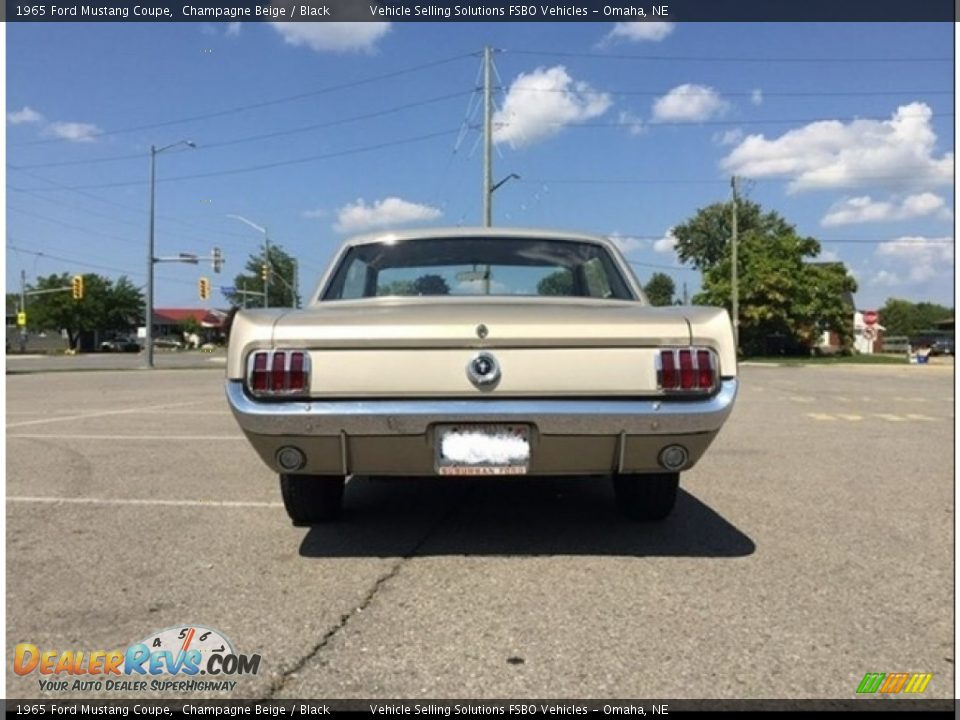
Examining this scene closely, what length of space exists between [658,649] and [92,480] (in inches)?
184

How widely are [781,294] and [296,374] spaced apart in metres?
50.1

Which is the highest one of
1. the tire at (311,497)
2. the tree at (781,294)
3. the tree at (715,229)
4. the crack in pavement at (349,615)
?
the tree at (715,229)

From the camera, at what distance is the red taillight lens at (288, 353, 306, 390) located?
337 cm

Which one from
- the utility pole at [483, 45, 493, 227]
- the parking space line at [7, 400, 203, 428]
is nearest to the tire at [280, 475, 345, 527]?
the parking space line at [7, 400, 203, 428]

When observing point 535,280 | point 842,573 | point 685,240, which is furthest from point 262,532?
point 685,240

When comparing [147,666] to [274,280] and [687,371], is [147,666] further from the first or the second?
[274,280]

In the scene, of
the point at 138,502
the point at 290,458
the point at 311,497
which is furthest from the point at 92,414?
the point at 290,458

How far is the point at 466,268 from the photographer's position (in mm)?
4879

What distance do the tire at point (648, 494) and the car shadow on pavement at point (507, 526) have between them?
3.0 inches

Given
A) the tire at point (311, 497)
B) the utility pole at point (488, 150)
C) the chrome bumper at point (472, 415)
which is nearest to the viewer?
the chrome bumper at point (472, 415)

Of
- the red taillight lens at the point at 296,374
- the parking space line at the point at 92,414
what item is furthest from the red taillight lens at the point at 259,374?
the parking space line at the point at 92,414

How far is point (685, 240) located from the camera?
78.2 m

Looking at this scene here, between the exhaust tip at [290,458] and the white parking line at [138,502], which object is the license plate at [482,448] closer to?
the exhaust tip at [290,458]

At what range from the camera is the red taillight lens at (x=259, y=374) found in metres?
3.39
